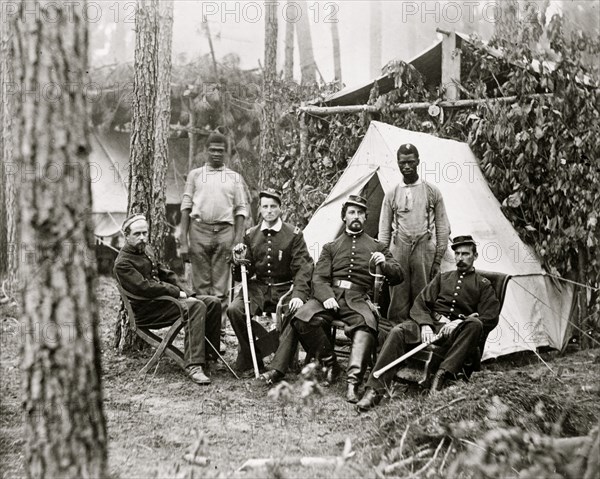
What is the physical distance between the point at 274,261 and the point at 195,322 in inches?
35.9

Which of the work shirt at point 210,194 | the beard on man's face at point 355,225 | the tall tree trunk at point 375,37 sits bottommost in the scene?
the beard on man's face at point 355,225

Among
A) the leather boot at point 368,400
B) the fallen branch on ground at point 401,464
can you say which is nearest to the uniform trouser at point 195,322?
the leather boot at point 368,400

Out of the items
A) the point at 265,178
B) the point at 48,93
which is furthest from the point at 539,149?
the point at 48,93

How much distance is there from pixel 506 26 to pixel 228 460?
695 centimetres

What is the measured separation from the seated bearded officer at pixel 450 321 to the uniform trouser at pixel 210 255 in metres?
2.14

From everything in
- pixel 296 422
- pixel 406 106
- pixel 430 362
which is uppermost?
pixel 406 106

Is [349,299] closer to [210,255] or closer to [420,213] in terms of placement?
[420,213]

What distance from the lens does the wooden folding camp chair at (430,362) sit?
17.2 ft

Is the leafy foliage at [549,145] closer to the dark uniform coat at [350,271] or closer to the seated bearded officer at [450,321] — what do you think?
the seated bearded officer at [450,321]

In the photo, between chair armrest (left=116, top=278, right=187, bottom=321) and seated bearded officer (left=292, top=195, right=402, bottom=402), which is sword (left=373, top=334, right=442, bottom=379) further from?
chair armrest (left=116, top=278, right=187, bottom=321)

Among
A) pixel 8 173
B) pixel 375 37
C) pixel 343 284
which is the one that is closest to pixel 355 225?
pixel 343 284

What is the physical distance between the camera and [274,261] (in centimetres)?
613

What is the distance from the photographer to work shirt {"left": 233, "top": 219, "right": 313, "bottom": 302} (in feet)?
20.1

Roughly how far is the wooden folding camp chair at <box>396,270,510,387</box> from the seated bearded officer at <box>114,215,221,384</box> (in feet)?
5.35
